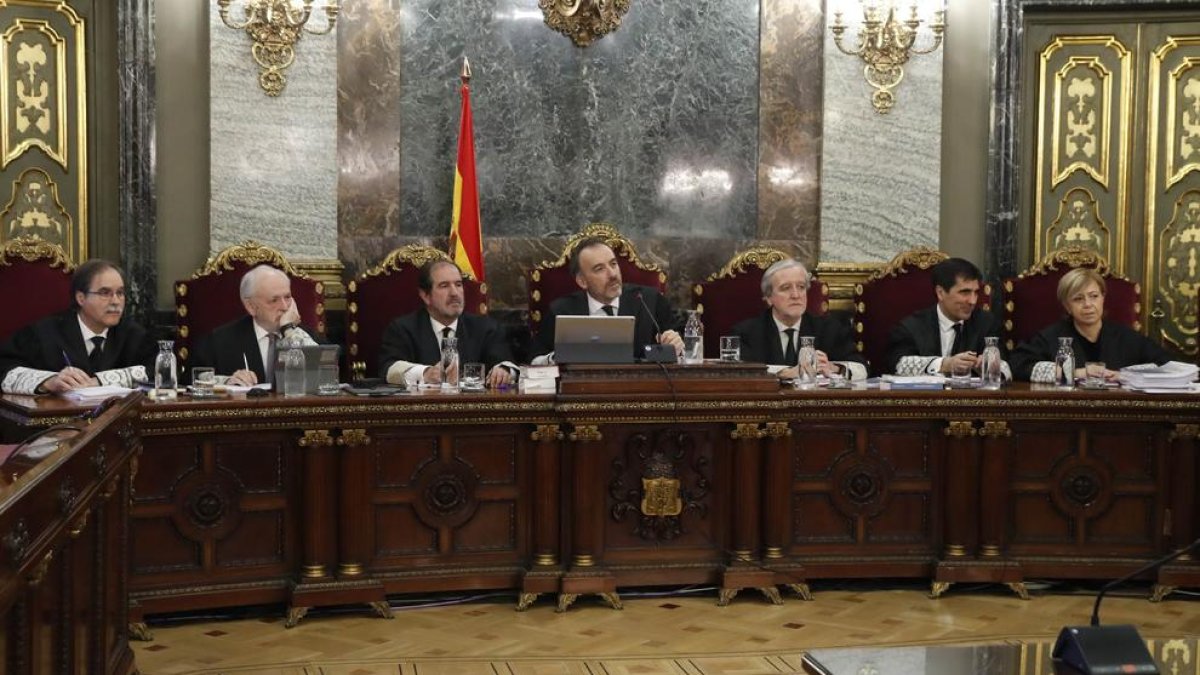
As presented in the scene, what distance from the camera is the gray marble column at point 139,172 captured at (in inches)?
244

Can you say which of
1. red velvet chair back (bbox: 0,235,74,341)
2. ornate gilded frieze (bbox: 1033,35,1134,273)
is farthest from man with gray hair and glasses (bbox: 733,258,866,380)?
red velvet chair back (bbox: 0,235,74,341)

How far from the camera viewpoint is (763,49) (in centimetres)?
692

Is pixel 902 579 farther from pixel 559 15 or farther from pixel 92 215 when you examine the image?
pixel 92 215

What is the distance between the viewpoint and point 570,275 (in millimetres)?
6359

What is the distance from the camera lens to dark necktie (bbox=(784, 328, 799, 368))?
232 inches

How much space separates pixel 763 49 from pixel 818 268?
114 centimetres

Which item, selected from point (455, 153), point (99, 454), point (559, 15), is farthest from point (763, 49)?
point (99, 454)

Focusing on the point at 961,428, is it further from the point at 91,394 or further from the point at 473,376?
the point at 91,394

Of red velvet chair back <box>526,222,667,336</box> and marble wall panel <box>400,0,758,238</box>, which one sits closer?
red velvet chair back <box>526,222,667,336</box>

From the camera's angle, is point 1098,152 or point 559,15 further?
point 1098,152

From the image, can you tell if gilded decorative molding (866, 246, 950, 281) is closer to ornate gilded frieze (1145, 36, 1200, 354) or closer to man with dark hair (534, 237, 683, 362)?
man with dark hair (534, 237, 683, 362)

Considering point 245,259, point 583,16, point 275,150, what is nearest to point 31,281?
point 245,259

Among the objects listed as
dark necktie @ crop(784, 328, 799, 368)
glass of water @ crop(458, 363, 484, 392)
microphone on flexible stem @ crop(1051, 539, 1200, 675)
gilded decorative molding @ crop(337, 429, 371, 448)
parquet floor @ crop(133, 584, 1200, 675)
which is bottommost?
parquet floor @ crop(133, 584, 1200, 675)

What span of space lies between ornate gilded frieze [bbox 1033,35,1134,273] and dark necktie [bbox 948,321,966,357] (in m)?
1.40
